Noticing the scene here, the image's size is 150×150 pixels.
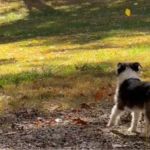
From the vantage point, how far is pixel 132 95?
389 inches

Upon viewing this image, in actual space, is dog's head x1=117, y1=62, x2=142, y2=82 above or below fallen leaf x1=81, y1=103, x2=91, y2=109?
above

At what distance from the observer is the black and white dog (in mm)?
9562

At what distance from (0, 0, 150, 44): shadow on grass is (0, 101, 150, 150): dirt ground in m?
13.9

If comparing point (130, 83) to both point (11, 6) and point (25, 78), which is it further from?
point (11, 6)

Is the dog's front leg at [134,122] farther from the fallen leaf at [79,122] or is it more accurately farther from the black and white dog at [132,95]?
the fallen leaf at [79,122]

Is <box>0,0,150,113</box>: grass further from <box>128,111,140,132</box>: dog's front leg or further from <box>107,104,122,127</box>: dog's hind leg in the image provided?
<box>128,111,140,132</box>: dog's front leg

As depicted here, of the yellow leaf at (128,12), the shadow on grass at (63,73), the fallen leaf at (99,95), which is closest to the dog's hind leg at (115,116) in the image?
the fallen leaf at (99,95)

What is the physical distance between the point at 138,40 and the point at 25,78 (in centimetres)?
908

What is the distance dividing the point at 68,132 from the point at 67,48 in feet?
46.0

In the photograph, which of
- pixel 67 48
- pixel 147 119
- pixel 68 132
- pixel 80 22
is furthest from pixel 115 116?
pixel 80 22

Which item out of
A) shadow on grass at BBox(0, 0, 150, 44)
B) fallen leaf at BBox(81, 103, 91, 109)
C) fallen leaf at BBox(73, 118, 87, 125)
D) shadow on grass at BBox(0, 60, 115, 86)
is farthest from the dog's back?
shadow on grass at BBox(0, 0, 150, 44)

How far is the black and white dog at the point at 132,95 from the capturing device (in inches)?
376

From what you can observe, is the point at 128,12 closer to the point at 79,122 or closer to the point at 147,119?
the point at 79,122

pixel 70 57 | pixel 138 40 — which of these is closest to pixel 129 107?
pixel 70 57
